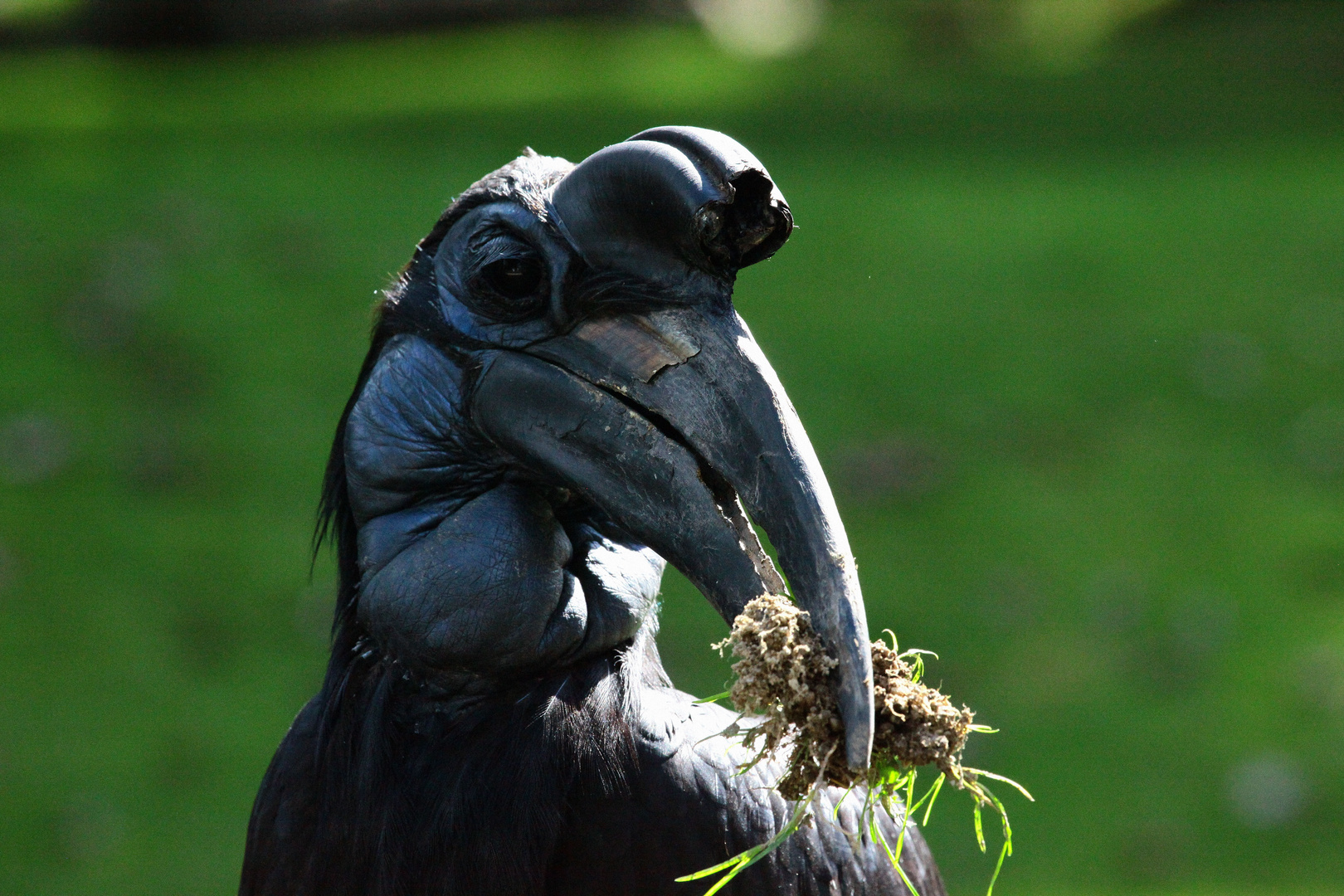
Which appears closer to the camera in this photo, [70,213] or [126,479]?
[126,479]

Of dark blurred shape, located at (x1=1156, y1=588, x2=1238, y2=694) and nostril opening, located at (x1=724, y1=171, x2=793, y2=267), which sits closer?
nostril opening, located at (x1=724, y1=171, x2=793, y2=267)

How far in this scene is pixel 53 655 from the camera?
28.1 feet

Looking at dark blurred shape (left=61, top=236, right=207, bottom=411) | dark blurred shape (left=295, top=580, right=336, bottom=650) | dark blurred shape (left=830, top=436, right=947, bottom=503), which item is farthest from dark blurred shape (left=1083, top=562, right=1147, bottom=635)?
dark blurred shape (left=61, top=236, right=207, bottom=411)

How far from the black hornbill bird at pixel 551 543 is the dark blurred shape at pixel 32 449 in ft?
23.3

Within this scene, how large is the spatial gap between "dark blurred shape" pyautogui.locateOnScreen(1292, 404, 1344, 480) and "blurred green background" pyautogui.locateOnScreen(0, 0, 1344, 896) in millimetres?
29

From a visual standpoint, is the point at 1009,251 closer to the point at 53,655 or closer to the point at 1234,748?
the point at 1234,748

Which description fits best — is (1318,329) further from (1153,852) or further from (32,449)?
(32,449)

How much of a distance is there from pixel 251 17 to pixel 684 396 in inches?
658

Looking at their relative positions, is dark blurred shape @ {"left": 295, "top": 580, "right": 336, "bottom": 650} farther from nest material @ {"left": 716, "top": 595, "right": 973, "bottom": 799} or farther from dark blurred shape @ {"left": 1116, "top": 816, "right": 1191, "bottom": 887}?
nest material @ {"left": 716, "top": 595, "right": 973, "bottom": 799}

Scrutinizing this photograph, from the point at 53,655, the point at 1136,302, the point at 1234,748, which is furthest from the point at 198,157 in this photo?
the point at 1234,748

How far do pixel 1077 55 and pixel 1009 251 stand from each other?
8.70 metres

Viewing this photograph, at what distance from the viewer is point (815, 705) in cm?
269

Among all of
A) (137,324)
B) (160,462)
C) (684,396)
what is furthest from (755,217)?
(137,324)

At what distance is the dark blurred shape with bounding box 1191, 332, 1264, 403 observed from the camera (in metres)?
11.3
